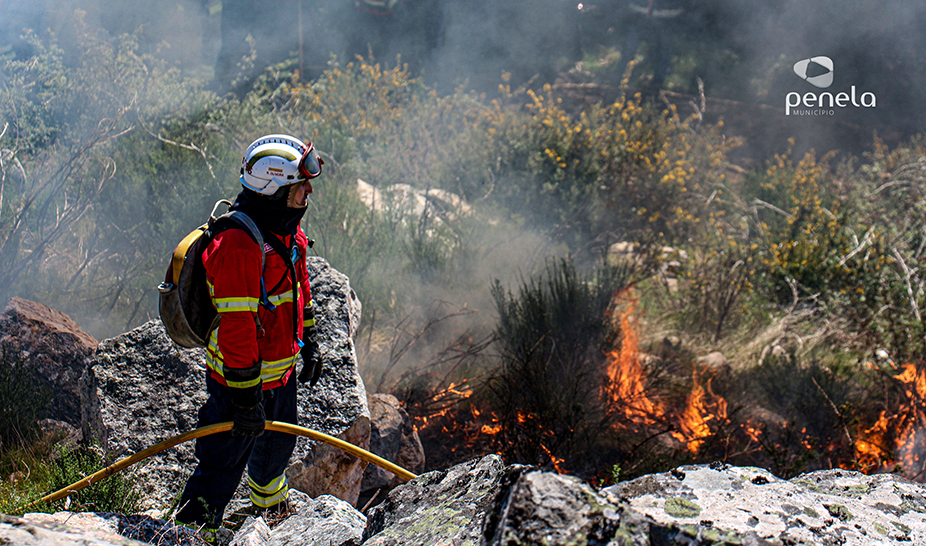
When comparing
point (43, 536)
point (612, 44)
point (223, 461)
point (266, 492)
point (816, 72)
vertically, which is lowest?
point (43, 536)

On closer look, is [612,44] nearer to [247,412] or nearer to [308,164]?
[308,164]

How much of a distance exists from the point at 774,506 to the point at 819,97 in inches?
538

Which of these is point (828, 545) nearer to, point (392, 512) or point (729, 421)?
point (392, 512)

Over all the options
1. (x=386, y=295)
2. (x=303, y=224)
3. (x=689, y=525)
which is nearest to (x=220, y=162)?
(x=303, y=224)

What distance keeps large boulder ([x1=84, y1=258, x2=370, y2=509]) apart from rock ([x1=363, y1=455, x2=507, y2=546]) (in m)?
1.15

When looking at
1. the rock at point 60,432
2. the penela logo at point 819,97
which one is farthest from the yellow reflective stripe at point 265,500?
the penela logo at point 819,97

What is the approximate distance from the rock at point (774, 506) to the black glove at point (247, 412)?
1.43 m

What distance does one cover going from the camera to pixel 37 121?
538 centimetres

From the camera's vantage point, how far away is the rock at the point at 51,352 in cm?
318

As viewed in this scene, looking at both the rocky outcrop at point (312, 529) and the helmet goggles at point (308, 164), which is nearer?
the rocky outcrop at point (312, 529)

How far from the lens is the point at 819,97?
1218 centimetres

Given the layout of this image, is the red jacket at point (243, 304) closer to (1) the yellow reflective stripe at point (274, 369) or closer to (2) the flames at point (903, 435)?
(1) the yellow reflective stripe at point (274, 369)

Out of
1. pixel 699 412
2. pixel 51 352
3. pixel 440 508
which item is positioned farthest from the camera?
pixel 699 412

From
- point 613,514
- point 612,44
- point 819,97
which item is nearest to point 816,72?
point 819,97
